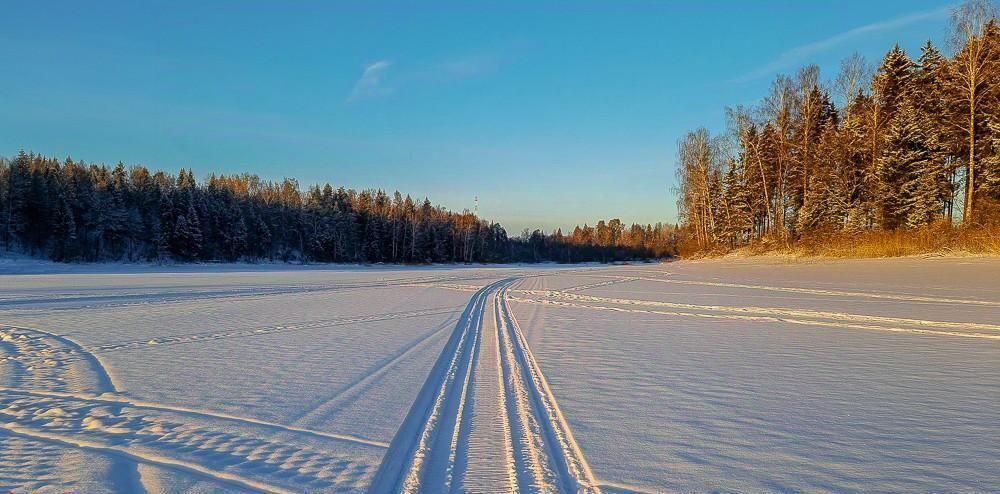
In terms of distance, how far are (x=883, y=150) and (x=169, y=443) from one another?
115 feet

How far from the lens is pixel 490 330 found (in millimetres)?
9742

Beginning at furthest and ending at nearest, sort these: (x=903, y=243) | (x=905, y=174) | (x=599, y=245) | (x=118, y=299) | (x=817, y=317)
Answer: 1. (x=599, y=245)
2. (x=905, y=174)
3. (x=903, y=243)
4. (x=118, y=299)
5. (x=817, y=317)

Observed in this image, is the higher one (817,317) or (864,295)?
(864,295)

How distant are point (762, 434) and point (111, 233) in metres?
68.5

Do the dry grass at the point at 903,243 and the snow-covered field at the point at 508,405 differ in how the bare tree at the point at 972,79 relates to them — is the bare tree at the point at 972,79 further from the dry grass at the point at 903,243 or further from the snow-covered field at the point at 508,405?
the snow-covered field at the point at 508,405

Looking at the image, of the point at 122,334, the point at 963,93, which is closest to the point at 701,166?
the point at 963,93

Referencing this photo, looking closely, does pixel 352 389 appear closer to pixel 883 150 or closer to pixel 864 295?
pixel 864 295

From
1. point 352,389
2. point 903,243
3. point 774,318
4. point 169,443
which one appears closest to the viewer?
point 169,443

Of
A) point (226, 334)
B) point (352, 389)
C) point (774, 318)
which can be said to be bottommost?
point (226, 334)

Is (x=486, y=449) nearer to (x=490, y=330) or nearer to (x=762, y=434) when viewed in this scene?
(x=762, y=434)

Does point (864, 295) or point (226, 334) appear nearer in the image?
point (226, 334)

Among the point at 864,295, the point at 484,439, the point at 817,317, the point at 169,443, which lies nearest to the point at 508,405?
the point at 484,439

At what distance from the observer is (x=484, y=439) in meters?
3.85

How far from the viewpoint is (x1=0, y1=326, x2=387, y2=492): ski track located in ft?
10.6
